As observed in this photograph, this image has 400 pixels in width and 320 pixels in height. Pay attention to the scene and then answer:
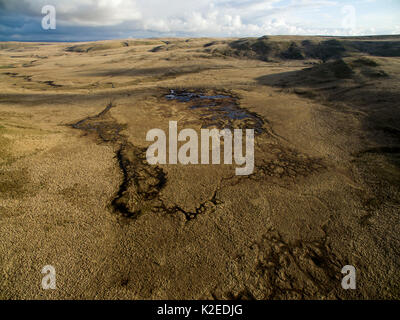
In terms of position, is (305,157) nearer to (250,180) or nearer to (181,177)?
(250,180)

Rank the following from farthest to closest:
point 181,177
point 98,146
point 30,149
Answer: point 98,146 < point 30,149 < point 181,177

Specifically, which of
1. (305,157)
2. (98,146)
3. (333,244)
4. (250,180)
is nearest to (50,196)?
(98,146)

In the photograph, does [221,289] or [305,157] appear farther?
[305,157]

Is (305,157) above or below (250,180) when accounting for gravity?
above

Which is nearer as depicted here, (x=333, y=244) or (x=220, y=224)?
(x=333, y=244)

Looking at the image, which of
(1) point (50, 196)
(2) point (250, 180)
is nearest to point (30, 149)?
(1) point (50, 196)
